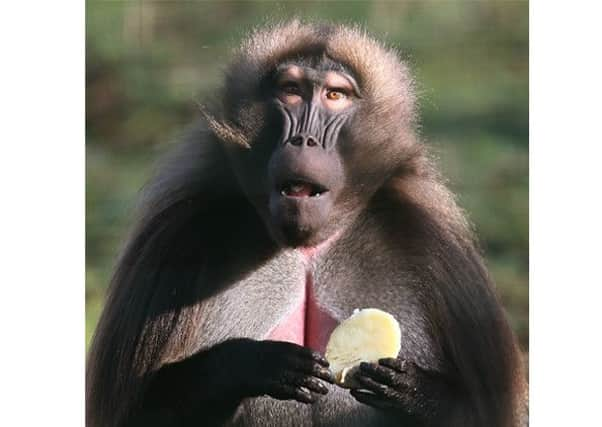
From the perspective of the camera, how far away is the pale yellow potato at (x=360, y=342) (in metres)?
4.41

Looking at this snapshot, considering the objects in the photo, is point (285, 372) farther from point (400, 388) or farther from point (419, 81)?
point (419, 81)

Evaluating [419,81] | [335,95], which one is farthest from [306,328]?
[419,81]

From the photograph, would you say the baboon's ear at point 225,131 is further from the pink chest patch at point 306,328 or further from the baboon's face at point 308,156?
the pink chest patch at point 306,328

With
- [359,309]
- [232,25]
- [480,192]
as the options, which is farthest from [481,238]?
[232,25]

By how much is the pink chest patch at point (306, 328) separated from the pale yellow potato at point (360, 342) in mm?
70

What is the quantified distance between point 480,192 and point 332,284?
0.60 metres

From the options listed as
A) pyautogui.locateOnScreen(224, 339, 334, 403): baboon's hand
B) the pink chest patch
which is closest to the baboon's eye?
the pink chest patch

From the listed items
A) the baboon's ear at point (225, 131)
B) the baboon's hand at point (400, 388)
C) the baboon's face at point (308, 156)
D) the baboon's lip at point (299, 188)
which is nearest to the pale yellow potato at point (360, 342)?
the baboon's hand at point (400, 388)

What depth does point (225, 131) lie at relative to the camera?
454 centimetres

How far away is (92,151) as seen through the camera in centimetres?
477

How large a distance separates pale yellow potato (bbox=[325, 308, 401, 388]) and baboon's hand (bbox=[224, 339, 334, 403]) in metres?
0.06

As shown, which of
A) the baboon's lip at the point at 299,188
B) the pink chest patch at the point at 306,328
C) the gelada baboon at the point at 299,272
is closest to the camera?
the baboon's lip at the point at 299,188

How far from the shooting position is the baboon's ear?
14.8ft
